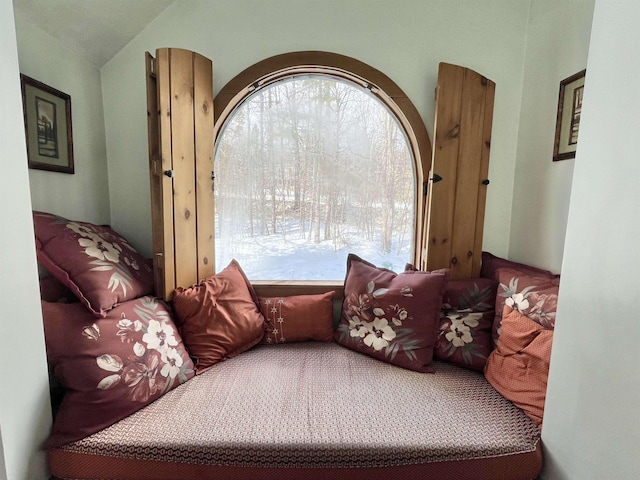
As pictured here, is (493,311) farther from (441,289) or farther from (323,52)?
(323,52)

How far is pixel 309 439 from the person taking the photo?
41.1 inches

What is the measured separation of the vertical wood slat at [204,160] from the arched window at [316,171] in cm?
12

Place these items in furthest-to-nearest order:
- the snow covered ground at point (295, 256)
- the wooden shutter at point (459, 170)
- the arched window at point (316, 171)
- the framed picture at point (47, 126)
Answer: the snow covered ground at point (295, 256), the arched window at point (316, 171), the wooden shutter at point (459, 170), the framed picture at point (47, 126)

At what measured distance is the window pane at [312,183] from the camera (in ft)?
5.90

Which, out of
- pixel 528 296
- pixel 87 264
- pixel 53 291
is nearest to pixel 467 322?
pixel 528 296

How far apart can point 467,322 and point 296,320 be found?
0.85 metres

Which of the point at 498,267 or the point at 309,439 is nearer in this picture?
the point at 309,439

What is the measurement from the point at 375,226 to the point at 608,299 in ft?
3.90

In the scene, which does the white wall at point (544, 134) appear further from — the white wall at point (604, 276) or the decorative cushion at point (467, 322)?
the white wall at point (604, 276)

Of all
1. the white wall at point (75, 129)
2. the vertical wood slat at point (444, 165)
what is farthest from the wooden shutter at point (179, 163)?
the vertical wood slat at point (444, 165)

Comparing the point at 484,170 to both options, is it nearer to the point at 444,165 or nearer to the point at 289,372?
the point at 444,165

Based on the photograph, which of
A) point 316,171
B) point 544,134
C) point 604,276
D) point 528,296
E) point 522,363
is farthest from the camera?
point 316,171

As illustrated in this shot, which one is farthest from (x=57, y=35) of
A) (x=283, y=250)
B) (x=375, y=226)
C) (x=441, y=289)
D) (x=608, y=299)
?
(x=608, y=299)

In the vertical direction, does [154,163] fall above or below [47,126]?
below
